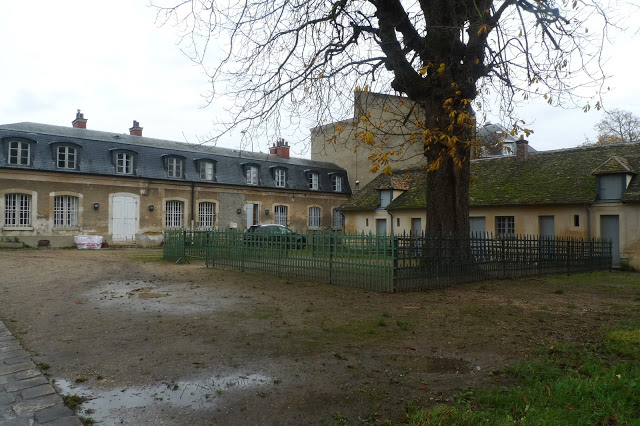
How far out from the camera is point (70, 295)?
9.55 meters

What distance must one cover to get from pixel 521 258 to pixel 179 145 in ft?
78.7

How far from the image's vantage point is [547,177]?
2167cm

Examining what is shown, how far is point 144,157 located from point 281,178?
→ 31.9 feet

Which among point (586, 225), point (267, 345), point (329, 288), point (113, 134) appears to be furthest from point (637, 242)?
point (113, 134)

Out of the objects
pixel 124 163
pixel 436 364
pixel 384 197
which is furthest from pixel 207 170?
pixel 436 364

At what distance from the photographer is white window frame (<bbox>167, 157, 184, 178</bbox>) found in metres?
28.8

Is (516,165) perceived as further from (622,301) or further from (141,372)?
(141,372)

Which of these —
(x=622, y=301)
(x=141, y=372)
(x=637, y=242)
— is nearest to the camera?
(x=141, y=372)

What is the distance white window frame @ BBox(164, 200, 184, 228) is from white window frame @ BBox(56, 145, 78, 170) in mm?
5602

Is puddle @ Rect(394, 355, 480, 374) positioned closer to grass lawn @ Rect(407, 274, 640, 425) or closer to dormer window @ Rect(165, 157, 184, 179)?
grass lawn @ Rect(407, 274, 640, 425)

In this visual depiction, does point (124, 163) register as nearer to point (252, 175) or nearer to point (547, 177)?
point (252, 175)

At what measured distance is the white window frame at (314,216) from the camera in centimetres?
3488

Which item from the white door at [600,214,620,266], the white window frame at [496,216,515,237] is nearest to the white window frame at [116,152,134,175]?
the white window frame at [496,216,515,237]

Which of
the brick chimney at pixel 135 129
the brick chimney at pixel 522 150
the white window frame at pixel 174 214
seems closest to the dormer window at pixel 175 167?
the white window frame at pixel 174 214
